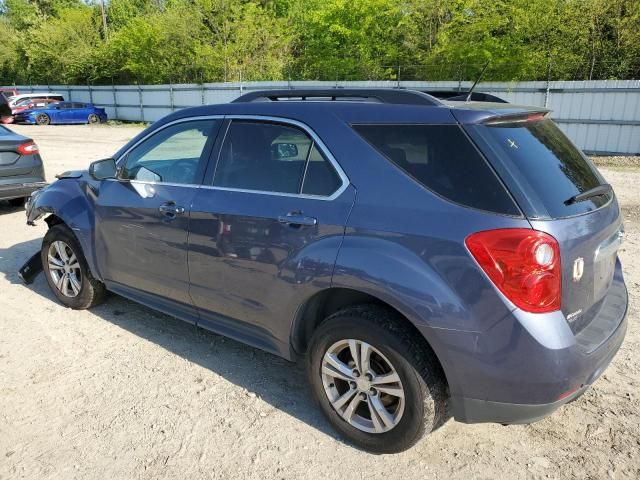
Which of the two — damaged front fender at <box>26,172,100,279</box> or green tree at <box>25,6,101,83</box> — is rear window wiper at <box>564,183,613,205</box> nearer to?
damaged front fender at <box>26,172,100,279</box>

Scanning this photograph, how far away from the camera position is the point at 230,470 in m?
2.77

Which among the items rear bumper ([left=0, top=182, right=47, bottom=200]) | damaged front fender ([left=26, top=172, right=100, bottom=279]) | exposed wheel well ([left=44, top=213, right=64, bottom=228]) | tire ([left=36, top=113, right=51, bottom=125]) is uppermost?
damaged front fender ([left=26, top=172, right=100, bottom=279])

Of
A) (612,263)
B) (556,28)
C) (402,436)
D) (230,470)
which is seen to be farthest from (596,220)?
(556,28)

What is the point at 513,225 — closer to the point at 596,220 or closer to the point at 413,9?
the point at 596,220

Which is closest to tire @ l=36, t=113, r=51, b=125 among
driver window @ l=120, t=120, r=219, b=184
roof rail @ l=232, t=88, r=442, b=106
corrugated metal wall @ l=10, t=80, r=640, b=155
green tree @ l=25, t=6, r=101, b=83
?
green tree @ l=25, t=6, r=101, b=83

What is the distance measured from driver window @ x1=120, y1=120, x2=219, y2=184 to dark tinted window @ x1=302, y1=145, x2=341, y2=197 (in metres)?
0.91

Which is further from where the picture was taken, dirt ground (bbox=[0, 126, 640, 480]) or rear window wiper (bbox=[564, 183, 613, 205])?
dirt ground (bbox=[0, 126, 640, 480])

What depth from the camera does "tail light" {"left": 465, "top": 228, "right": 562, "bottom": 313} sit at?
231cm

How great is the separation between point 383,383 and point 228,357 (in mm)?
1542

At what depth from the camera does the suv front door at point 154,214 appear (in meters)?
3.63

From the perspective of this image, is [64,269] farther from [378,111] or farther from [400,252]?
[400,252]

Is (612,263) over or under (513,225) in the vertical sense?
under

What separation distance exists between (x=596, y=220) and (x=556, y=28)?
18298mm

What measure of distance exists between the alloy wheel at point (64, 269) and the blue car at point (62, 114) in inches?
1096
